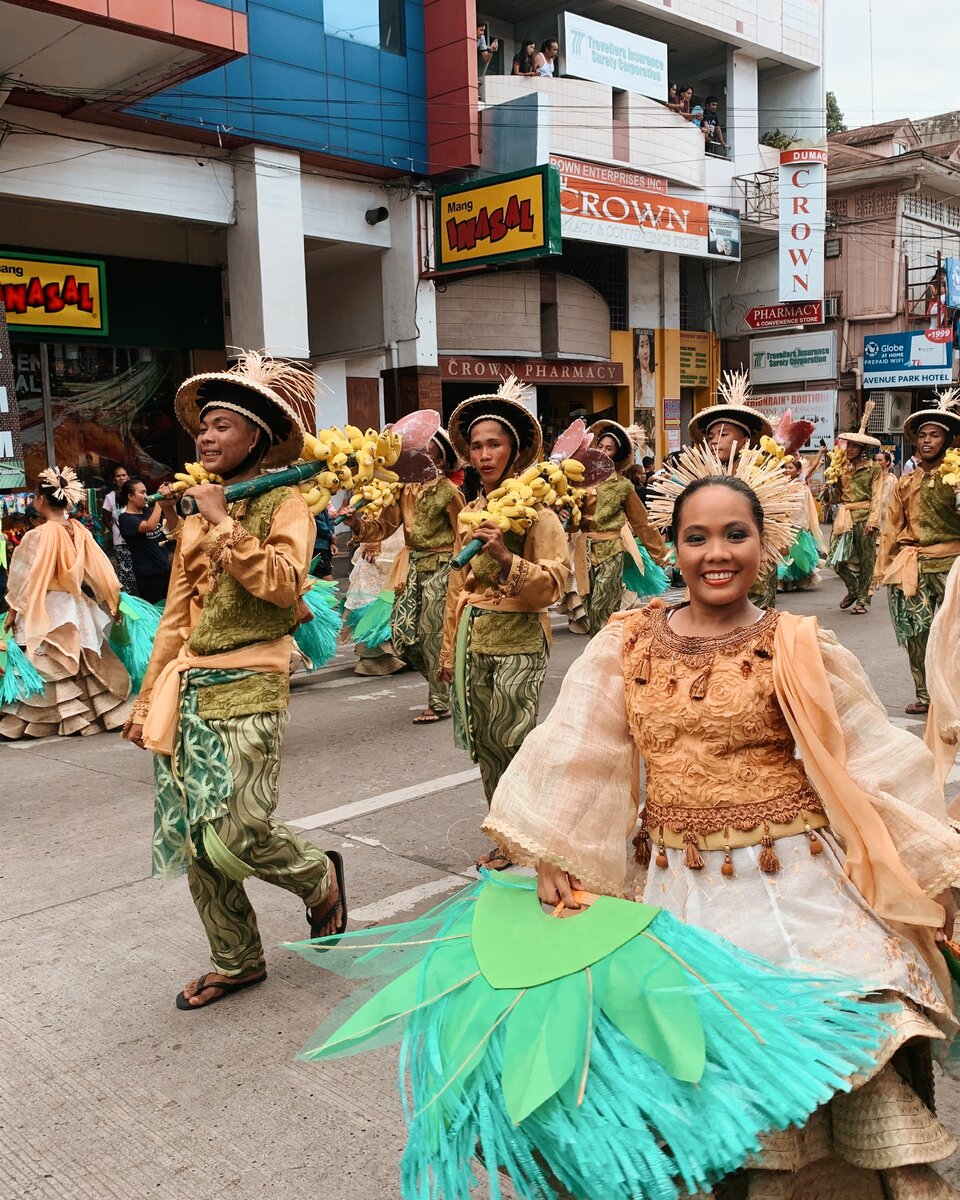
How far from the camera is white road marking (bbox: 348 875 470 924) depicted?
4.58 metres

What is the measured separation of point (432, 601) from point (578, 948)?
5.64 m

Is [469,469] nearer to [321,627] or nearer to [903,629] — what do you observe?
[321,627]

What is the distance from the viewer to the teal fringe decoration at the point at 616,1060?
1960 mm

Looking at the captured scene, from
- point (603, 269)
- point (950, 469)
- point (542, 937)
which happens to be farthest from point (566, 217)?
point (542, 937)

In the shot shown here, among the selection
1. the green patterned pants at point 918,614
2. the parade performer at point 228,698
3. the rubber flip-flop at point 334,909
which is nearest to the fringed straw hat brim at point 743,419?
the green patterned pants at point 918,614

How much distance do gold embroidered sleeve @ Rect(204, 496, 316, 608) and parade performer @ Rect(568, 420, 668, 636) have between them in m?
6.02

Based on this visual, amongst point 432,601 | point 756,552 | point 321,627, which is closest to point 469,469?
point 321,627

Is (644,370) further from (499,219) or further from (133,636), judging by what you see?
(133,636)

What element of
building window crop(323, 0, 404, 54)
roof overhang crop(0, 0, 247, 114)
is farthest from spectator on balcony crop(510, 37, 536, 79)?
roof overhang crop(0, 0, 247, 114)

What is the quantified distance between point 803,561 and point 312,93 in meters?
8.85

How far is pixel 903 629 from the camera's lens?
770 cm

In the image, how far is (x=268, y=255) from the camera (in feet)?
48.9

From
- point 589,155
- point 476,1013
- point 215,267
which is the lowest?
point 476,1013

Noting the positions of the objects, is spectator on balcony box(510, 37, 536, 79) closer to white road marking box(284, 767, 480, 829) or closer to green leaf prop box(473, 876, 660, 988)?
white road marking box(284, 767, 480, 829)
